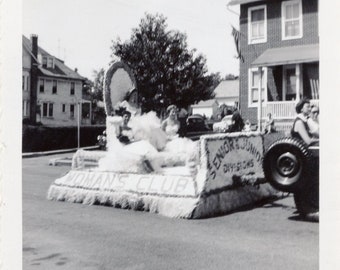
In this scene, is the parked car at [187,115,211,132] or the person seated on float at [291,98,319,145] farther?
the parked car at [187,115,211,132]

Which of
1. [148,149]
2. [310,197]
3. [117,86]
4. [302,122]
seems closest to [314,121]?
[302,122]

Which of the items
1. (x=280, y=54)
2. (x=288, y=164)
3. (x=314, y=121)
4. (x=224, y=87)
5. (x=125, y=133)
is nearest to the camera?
(x=288, y=164)

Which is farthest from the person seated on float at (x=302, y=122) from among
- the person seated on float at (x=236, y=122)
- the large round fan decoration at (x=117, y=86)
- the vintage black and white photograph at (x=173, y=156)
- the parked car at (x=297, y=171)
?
the large round fan decoration at (x=117, y=86)

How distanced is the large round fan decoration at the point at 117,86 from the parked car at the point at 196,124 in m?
0.48

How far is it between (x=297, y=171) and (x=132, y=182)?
1.19m

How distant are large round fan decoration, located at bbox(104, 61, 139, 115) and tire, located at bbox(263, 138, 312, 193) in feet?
5.23

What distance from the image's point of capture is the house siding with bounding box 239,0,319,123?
2757mm

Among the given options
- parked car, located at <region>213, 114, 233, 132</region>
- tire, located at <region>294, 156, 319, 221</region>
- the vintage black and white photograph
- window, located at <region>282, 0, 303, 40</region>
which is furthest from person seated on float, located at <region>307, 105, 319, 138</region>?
parked car, located at <region>213, 114, 233, 132</region>

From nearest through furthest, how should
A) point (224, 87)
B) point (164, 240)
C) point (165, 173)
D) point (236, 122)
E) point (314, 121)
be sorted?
point (164, 240)
point (314, 121)
point (224, 87)
point (165, 173)
point (236, 122)

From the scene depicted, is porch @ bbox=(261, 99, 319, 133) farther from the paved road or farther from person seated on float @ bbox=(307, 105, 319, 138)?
the paved road

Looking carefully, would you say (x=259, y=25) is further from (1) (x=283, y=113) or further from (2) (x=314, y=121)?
(2) (x=314, y=121)

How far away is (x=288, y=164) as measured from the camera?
2699 millimetres

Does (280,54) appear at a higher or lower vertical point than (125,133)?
higher
